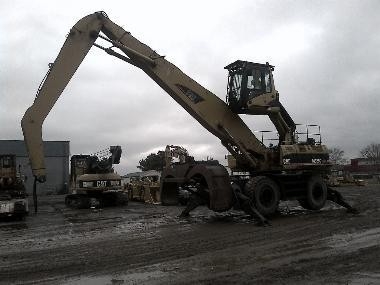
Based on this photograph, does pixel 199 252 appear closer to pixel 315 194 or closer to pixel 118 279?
pixel 118 279

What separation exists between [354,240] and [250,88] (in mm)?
7126

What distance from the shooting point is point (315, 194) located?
56.4 feet

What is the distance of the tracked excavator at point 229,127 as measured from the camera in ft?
47.6

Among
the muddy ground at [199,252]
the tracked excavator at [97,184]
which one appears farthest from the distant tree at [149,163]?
the muddy ground at [199,252]

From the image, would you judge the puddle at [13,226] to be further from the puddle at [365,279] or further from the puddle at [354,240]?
the puddle at [365,279]

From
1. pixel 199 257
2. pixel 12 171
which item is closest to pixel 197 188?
→ pixel 199 257

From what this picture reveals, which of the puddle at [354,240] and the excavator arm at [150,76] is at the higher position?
the excavator arm at [150,76]

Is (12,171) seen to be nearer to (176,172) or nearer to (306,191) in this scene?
→ (176,172)

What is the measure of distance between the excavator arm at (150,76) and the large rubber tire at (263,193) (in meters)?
1.05

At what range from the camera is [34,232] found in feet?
45.9

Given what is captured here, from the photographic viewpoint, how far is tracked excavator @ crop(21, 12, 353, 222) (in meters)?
14.5

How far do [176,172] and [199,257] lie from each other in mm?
A: 6757

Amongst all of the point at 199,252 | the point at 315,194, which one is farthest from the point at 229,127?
the point at 199,252

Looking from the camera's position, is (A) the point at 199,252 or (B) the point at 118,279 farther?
(A) the point at 199,252
